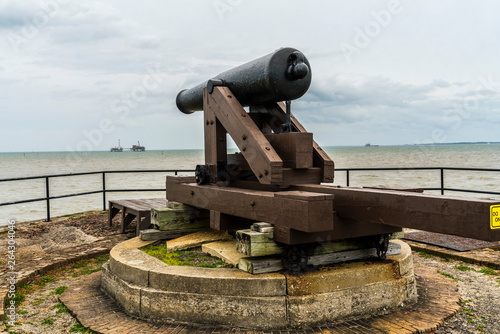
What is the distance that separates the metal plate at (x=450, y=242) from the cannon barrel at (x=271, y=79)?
3.08m

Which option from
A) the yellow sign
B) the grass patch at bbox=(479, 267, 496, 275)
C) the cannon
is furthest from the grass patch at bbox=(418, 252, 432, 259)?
the yellow sign

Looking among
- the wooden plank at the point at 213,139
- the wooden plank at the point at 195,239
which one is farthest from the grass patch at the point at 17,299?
the wooden plank at the point at 213,139

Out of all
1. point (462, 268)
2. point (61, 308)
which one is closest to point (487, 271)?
point (462, 268)

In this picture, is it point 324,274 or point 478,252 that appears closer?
point 324,274

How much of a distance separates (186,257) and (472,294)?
2636 mm

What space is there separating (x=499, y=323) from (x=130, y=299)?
2.87 meters

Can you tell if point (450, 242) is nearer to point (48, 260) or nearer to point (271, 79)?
point (271, 79)

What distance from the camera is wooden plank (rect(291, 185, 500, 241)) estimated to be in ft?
7.79

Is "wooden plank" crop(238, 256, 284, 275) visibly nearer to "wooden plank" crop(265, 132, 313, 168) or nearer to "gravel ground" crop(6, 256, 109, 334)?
"wooden plank" crop(265, 132, 313, 168)

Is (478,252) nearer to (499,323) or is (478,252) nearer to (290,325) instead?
(499,323)

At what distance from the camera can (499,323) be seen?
3.39 metres

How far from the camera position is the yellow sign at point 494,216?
235 centimetres

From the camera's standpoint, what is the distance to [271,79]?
3.94 meters

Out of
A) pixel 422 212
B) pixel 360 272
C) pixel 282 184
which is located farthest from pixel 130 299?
pixel 422 212
